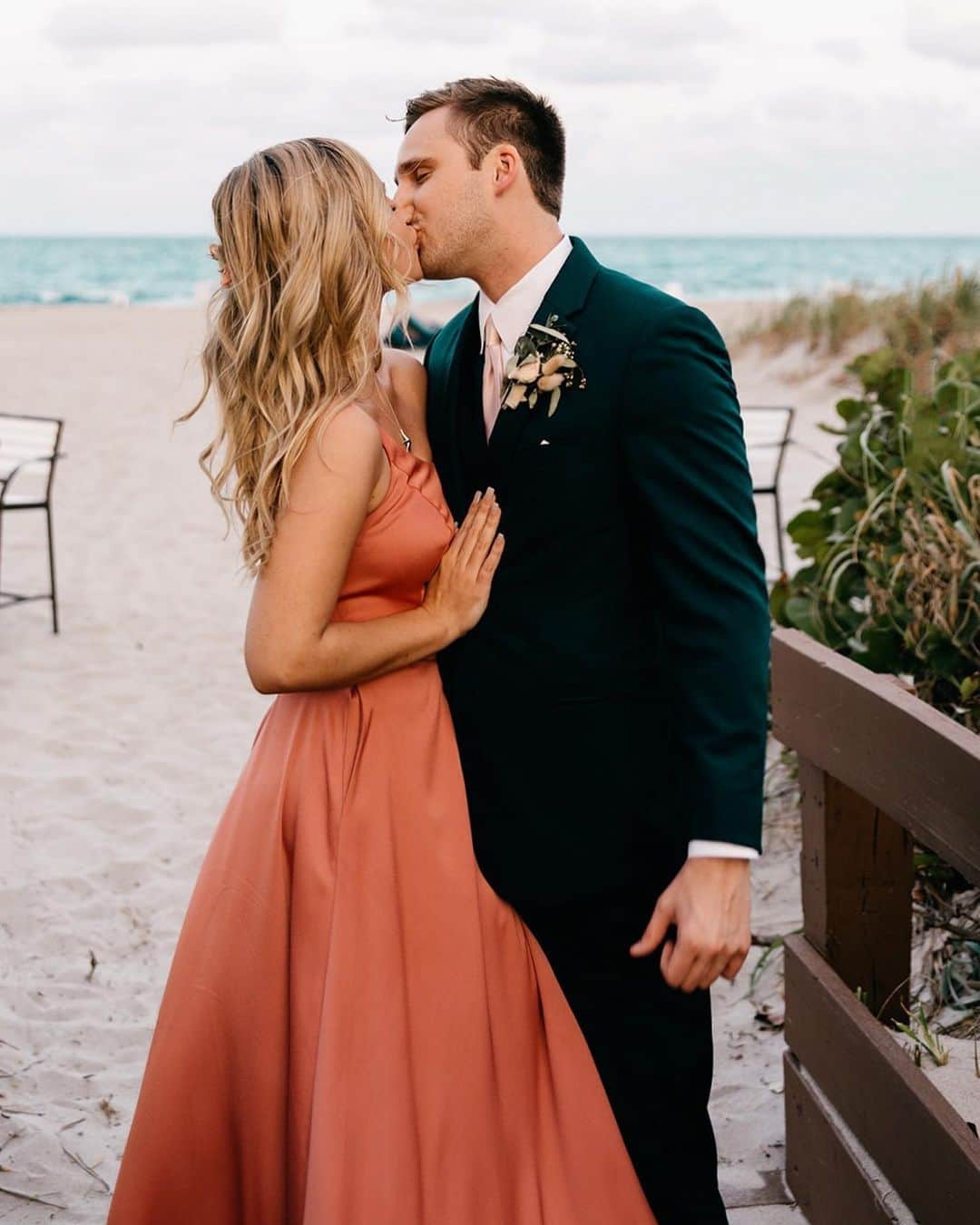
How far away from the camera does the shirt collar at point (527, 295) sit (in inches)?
84.1

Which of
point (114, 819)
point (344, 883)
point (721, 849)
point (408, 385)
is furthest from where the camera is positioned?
point (114, 819)

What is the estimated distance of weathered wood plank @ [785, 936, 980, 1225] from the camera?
1935 mm

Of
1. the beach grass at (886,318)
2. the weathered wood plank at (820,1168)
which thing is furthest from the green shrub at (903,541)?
the beach grass at (886,318)

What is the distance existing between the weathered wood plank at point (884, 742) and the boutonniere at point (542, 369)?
2.36 ft

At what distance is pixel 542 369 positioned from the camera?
1938 millimetres

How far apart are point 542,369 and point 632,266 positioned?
179 feet

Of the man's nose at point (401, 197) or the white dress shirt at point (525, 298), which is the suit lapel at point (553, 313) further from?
the man's nose at point (401, 197)

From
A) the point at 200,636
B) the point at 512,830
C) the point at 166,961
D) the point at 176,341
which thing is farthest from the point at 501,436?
the point at 176,341

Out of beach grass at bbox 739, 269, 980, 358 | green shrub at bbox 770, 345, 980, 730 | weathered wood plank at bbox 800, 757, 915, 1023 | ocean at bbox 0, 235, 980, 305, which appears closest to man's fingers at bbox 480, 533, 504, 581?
weathered wood plank at bbox 800, 757, 915, 1023

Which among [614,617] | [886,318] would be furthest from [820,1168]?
[886,318]

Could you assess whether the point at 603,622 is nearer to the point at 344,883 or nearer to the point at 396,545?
the point at 396,545

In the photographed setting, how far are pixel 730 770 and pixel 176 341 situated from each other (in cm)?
2160

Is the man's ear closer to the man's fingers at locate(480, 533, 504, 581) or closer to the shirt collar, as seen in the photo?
the shirt collar

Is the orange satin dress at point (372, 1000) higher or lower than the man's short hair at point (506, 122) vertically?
lower
